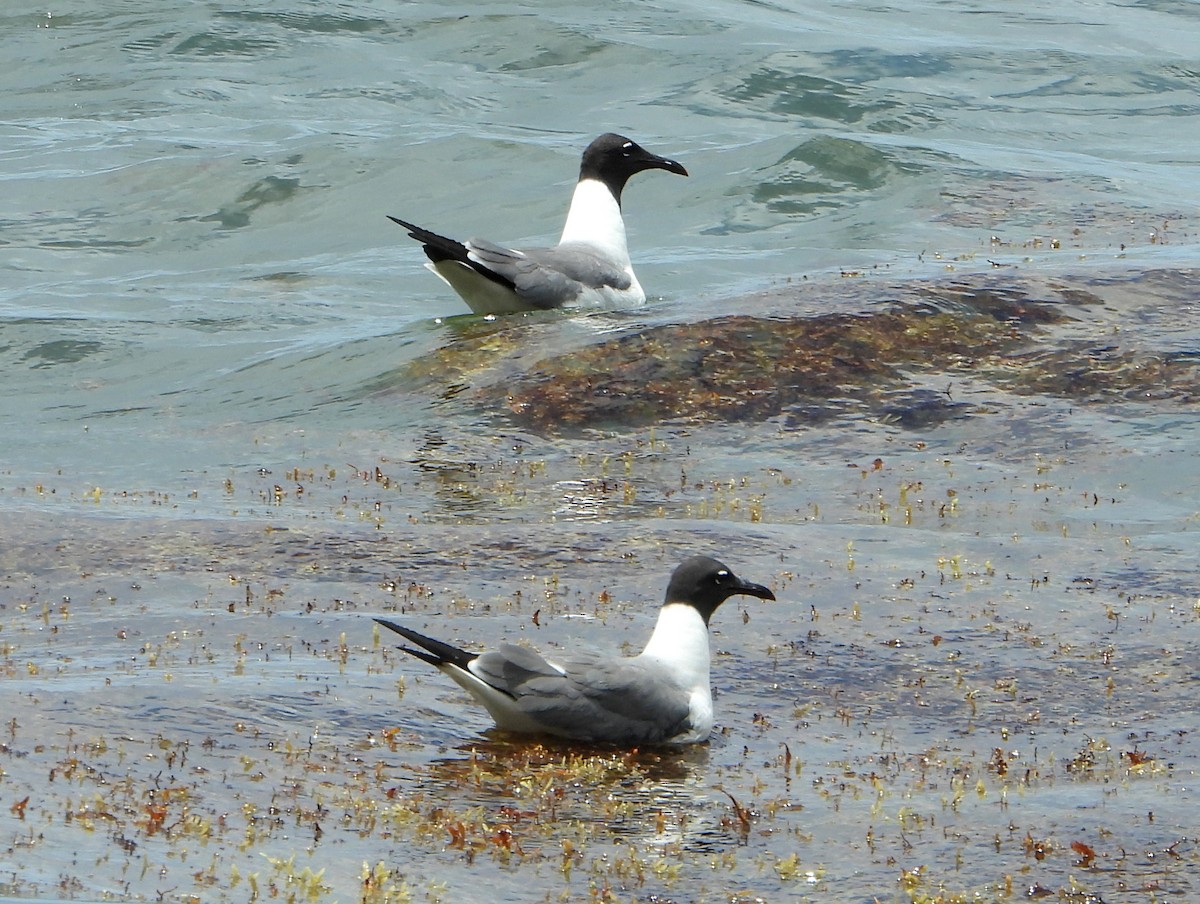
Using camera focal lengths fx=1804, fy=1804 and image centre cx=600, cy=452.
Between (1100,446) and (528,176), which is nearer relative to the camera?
(1100,446)

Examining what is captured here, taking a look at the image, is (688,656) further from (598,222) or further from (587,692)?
(598,222)

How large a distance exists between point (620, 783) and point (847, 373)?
8688mm

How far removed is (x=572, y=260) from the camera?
763 inches

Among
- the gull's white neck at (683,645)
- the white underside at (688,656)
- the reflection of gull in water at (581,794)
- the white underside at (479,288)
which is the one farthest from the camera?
the white underside at (479,288)

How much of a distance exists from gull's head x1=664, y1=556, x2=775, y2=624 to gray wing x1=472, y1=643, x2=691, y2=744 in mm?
673

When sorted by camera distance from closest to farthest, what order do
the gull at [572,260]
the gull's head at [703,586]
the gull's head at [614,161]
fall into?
1. the gull's head at [703,586]
2. the gull at [572,260]
3. the gull's head at [614,161]

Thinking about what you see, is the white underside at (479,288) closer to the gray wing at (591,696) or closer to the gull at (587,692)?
the gull at (587,692)

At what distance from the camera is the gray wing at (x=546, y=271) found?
1892cm

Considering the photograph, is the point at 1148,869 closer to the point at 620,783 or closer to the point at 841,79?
the point at 620,783

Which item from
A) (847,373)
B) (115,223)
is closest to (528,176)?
(115,223)

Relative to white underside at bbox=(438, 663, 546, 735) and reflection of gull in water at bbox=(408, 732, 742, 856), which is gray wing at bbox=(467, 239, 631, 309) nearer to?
white underside at bbox=(438, 663, 546, 735)

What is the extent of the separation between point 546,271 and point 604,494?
5.08 metres

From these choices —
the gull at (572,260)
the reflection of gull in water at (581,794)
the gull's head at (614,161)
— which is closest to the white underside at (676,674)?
the reflection of gull in water at (581,794)

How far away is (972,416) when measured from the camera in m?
16.4
